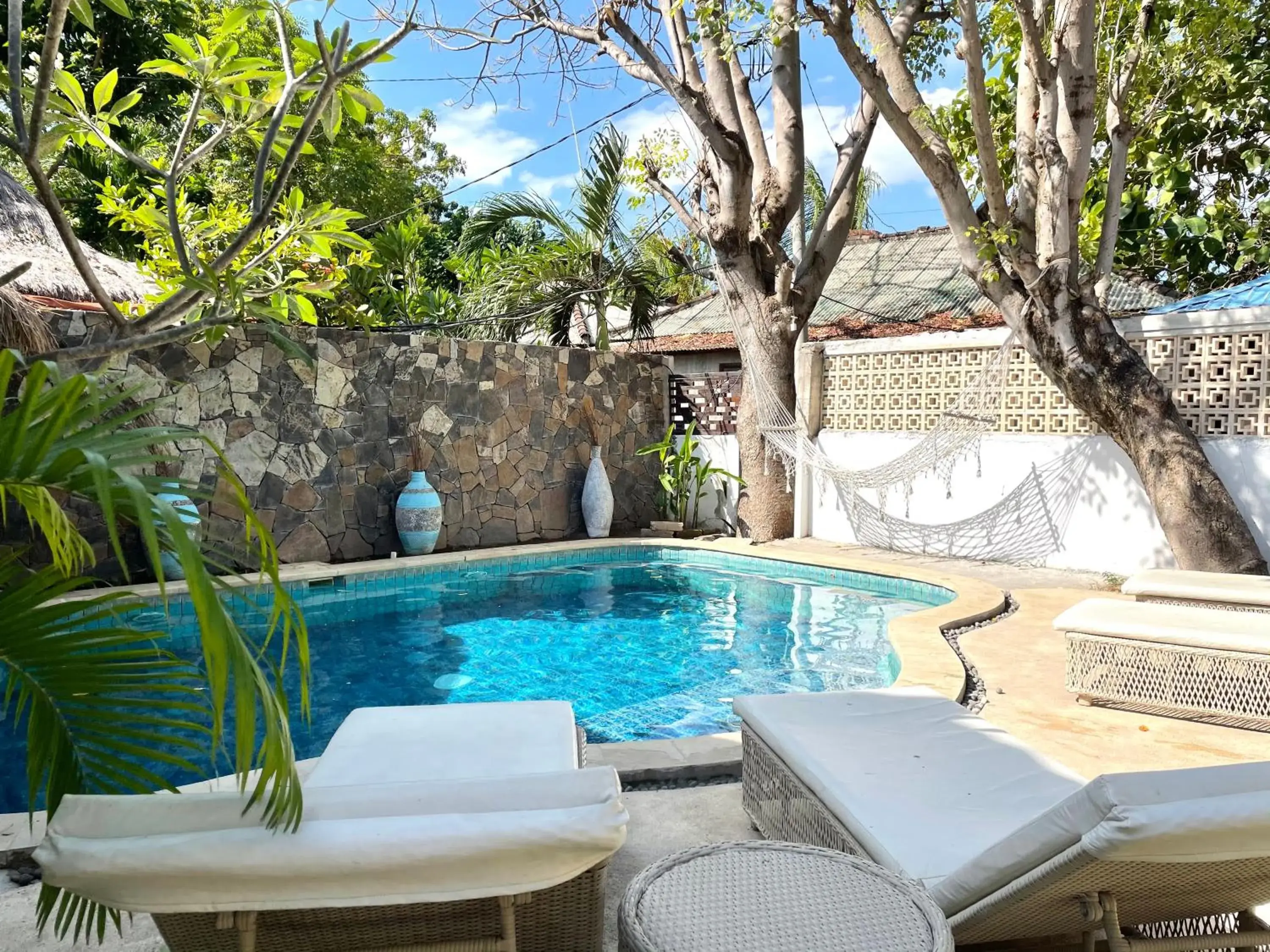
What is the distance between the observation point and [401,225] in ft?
43.4

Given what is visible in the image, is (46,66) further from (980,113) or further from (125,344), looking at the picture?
(980,113)

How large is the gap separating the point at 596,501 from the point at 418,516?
1.80m

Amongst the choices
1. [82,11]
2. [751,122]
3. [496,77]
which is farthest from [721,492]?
[82,11]

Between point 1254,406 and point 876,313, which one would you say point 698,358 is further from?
point 1254,406

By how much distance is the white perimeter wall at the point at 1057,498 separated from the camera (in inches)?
223

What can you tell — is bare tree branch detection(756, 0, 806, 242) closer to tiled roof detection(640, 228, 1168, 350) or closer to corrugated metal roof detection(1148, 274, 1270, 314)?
corrugated metal roof detection(1148, 274, 1270, 314)

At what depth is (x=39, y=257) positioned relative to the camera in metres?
6.52

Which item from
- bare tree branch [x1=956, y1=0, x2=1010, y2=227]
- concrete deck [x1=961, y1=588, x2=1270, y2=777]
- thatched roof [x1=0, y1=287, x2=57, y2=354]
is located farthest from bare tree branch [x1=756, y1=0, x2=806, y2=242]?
thatched roof [x1=0, y1=287, x2=57, y2=354]

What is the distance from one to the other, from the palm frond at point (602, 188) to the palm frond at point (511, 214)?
10.7 inches

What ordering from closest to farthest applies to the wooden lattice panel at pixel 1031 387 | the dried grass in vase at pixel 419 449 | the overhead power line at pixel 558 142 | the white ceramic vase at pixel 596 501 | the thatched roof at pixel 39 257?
the wooden lattice panel at pixel 1031 387 < the thatched roof at pixel 39 257 < the dried grass in vase at pixel 419 449 < the white ceramic vase at pixel 596 501 < the overhead power line at pixel 558 142

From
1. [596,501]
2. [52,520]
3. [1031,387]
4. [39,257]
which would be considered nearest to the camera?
[52,520]

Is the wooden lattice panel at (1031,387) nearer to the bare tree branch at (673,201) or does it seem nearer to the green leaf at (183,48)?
the bare tree branch at (673,201)

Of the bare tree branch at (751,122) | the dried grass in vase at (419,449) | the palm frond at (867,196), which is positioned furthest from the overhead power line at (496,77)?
the palm frond at (867,196)

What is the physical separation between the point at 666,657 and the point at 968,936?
11.6ft
